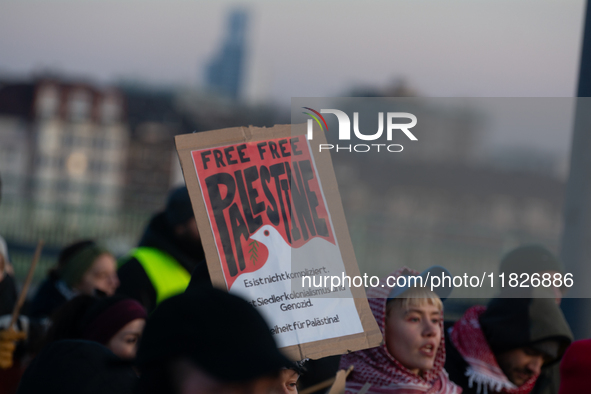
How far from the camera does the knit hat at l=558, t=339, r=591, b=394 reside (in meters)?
2.29

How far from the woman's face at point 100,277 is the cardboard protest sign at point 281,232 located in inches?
94.5

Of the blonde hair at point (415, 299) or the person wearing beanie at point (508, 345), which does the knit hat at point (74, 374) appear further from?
the person wearing beanie at point (508, 345)

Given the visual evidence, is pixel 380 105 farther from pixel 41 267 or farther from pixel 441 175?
pixel 41 267

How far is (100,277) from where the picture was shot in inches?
170

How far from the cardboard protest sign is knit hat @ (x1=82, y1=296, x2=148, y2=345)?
1.25m

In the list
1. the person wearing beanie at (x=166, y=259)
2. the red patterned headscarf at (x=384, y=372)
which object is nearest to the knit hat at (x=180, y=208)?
the person wearing beanie at (x=166, y=259)

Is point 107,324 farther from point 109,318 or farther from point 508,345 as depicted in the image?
point 508,345

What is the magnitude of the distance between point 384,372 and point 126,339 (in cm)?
117

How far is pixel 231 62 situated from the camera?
53.1 m

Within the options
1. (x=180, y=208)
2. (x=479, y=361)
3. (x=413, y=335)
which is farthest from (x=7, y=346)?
(x=479, y=361)

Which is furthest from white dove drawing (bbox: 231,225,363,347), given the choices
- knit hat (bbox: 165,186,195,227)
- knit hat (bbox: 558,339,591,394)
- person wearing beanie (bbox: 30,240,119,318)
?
person wearing beanie (bbox: 30,240,119,318)

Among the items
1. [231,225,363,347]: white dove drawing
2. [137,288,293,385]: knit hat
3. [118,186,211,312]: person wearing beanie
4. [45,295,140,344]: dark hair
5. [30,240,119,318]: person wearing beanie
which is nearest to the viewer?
[137,288,293,385]: knit hat

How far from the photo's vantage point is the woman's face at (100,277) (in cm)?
427

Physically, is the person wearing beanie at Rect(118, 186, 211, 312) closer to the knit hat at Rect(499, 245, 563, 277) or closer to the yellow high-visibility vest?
the yellow high-visibility vest
